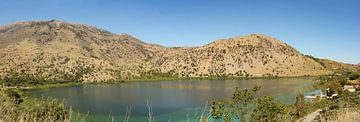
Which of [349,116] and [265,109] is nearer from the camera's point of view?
[349,116]

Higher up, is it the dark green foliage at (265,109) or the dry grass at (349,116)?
the dry grass at (349,116)

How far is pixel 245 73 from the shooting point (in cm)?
17975

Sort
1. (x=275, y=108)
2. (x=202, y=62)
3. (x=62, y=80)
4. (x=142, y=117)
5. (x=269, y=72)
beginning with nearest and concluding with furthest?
(x=275, y=108)
(x=142, y=117)
(x=62, y=80)
(x=269, y=72)
(x=202, y=62)

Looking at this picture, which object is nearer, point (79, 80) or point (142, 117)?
point (142, 117)

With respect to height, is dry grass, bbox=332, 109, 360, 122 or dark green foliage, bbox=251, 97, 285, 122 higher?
dry grass, bbox=332, 109, 360, 122

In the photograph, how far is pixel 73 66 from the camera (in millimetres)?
170375

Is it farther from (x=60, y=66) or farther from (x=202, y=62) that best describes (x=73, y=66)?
(x=202, y=62)

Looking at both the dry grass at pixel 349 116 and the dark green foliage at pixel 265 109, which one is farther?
the dark green foliage at pixel 265 109

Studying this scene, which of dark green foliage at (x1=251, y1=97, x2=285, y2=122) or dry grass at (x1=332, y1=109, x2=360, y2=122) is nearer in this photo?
dry grass at (x1=332, y1=109, x2=360, y2=122)

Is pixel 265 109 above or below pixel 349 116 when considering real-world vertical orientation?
below

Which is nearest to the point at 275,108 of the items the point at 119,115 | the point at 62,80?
the point at 119,115

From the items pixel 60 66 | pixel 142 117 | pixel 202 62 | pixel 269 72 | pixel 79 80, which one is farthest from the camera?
pixel 202 62

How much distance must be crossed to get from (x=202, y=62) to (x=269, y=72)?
36.9 meters

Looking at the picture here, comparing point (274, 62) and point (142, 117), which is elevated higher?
point (274, 62)
